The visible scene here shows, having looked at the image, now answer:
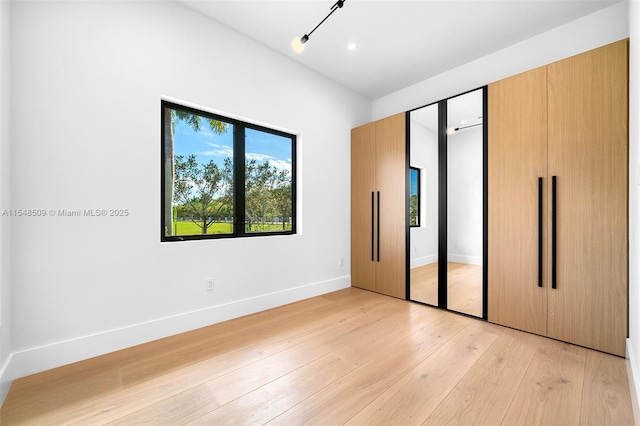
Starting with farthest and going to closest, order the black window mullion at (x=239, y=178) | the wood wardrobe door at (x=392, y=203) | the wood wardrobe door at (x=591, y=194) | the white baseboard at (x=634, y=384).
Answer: the wood wardrobe door at (x=392, y=203), the black window mullion at (x=239, y=178), the wood wardrobe door at (x=591, y=194), the white baseboard at (x=634, y=384)

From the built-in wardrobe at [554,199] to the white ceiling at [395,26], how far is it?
0.60m

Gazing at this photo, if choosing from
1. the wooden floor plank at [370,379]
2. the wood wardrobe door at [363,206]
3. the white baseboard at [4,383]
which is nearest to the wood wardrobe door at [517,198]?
the wooden floor plank at [370,379]

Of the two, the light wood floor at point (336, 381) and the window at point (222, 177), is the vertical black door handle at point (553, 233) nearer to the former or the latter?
the light wood floor at point (336, 381)

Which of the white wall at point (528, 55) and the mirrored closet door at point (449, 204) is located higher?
the white wall at point (528, 55)

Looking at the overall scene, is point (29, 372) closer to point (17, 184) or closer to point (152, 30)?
point (17, 184)

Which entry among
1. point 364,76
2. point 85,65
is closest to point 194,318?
point 85,65

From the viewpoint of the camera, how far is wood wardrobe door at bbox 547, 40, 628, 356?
191 centimetres

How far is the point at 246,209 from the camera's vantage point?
2.93m

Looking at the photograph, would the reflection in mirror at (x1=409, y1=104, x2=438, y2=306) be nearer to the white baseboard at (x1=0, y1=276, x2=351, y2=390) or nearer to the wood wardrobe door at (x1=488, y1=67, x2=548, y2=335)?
the wood wardrobe door at (x1=488, y1=67, x2=548, y2=335)

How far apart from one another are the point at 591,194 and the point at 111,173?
362cm

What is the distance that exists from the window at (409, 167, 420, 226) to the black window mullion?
193 cm

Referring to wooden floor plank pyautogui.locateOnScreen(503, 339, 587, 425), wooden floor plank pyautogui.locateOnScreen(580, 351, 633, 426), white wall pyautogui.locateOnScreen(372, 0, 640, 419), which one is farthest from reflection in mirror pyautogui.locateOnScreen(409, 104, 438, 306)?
wooden floor plank pyautogui.locateOnScreen(580, 351, 633, 426)

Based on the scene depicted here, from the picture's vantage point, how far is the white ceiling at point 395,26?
2342 mm

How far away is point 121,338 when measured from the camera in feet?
6.73
